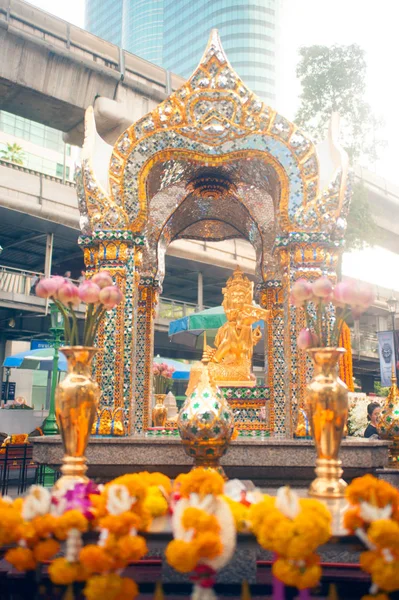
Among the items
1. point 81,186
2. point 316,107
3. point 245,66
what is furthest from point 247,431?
point 245,66

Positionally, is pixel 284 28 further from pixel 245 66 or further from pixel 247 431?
pixel 247 431

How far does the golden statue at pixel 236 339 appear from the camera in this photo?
329 inches

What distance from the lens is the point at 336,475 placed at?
4.24m

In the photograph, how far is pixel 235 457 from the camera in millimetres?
5871

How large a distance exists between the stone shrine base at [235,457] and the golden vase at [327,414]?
1477 millimetres

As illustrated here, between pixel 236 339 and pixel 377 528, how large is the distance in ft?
20.6

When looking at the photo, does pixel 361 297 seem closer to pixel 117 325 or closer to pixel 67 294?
pixel 67 294

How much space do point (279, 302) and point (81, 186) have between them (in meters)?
3.75

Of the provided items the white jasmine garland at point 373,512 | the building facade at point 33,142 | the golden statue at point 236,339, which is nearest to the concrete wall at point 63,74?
the golden statue at point 236,339

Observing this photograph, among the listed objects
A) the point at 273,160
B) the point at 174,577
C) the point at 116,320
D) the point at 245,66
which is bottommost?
the point at 174,577

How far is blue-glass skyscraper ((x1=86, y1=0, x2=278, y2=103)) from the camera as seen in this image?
92.2 metres

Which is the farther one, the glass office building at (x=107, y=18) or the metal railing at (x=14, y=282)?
the glass office building at (x=107, y=18)

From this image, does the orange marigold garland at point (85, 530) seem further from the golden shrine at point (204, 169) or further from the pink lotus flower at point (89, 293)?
the golden shrine at point (204, 169)

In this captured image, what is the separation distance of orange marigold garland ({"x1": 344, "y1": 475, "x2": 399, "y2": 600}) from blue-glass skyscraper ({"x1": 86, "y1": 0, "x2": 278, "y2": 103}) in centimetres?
8818
